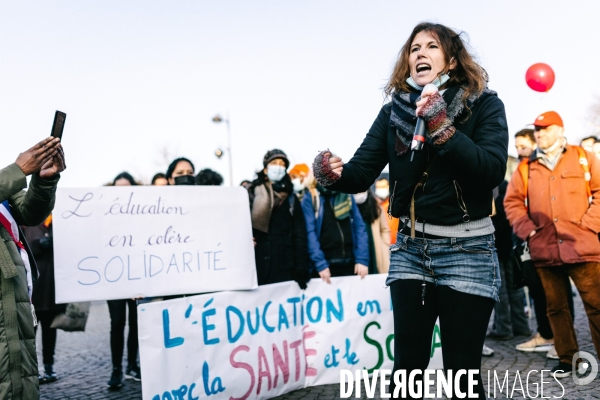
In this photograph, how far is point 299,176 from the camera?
229 inches

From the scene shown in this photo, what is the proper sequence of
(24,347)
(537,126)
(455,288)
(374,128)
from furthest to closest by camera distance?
1. (537,126)
2. (24,347)
3. (374,128)
4. (455,288)

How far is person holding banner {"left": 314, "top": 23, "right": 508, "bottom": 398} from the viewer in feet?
6.66

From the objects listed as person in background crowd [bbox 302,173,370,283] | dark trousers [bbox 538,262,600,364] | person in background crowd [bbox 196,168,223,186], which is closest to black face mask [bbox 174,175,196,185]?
person in background crowd [bbox 196,168,223,186]

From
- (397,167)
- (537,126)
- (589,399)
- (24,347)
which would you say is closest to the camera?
(397,167)

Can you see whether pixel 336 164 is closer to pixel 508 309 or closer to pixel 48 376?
pixel 48 376

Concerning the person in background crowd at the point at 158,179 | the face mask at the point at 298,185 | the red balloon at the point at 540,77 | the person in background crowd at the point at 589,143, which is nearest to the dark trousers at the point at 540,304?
the red balloon at the point at 540,77

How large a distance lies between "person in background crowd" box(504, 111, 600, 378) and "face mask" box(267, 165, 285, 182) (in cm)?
214

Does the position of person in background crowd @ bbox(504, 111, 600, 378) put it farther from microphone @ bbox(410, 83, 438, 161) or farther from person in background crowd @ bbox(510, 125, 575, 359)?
microphone @ bbox(410, 83, 438, 161)

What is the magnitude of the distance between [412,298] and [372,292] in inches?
102

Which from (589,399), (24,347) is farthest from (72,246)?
(589,399)

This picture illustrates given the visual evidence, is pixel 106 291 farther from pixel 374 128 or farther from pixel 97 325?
pixel 97 325

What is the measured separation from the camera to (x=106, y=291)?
3783 millimetres

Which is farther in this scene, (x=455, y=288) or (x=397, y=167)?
(x=397, y=167)

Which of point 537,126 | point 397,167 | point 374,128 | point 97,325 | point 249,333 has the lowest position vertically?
point 97,325
